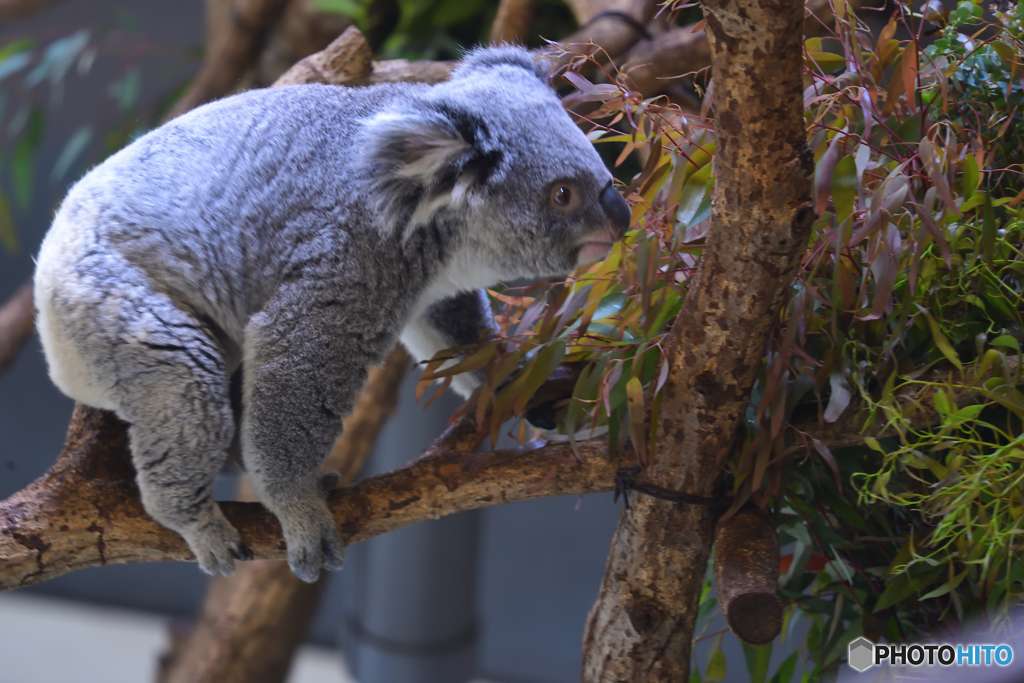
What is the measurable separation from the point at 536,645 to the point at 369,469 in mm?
1114

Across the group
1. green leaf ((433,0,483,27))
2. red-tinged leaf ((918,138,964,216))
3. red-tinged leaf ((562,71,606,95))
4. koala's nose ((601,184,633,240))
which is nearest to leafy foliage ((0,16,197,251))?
green leaf ((433,0,483,27))

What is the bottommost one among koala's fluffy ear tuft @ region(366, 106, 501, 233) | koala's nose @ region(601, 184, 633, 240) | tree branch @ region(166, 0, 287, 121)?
koala's nose @ region(601, 184, 633, 240)

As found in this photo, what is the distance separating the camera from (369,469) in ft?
11.7

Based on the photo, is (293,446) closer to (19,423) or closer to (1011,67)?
(1011,67)

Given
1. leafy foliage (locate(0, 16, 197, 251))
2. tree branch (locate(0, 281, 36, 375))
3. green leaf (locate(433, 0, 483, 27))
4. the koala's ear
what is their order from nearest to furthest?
the koala's ear < tree branch (locate(0, 281, 36, 375)) < green leaf (locate(433, 0, 483, 27)) < leafy foliage (locate(0, 16, 197, 251))

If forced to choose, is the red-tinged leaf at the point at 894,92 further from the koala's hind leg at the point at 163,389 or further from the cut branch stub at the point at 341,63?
the cut branch stub at the point at 341,63

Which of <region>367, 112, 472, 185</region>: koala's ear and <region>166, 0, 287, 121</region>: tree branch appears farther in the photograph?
<region>166, 0, 287, 121</region>: tree branch

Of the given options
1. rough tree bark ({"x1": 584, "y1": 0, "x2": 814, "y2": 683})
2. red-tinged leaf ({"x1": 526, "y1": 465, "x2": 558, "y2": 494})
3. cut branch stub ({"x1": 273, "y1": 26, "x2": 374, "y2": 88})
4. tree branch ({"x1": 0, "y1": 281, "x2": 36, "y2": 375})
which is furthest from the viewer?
tree branch ({"x1": 0, "y1": 281, "x2": 36, "y2": 375})

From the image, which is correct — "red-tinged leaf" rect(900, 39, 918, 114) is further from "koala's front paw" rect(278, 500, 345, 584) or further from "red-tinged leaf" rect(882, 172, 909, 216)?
"koala's front paw" rect(278, 500, 345, 584)

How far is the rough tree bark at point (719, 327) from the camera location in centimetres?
96

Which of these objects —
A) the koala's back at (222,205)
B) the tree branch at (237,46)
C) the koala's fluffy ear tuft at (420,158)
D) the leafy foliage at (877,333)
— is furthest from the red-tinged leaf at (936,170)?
the tree branch at (237,46)

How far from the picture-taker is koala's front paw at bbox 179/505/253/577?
1.45 m

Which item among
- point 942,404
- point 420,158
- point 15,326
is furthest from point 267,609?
point 942,404

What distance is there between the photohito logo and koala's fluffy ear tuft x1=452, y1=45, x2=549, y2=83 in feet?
4.21
